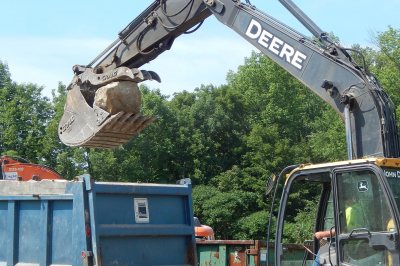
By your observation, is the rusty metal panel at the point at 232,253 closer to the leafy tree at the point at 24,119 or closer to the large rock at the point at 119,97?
the large rock at the point at 119,97

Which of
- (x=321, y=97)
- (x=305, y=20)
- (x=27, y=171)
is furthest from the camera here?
(x=27, y=171)

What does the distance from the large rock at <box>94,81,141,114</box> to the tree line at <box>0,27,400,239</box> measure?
2425 centimetres

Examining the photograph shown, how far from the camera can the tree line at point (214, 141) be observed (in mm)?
34812

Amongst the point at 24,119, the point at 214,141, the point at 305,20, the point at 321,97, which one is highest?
the point at 24,119

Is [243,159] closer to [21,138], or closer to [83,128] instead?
[21,138]

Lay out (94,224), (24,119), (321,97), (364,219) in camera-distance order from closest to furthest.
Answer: (364,219)
(94,224)
(321,97)
(24,119)

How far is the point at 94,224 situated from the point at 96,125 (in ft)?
9.14

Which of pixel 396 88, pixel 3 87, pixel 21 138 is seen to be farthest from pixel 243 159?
pixel 3 87

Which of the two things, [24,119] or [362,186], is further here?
[24,119]

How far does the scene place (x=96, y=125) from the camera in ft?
31.6

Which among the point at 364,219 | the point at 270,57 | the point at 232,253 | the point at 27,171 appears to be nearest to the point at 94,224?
the point at 364,219

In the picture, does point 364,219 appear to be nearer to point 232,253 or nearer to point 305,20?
point 305,20

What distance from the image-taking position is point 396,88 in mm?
33719

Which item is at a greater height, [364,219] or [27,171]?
[27,171]
